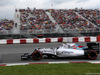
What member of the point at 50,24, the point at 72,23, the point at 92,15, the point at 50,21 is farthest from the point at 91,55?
the point at 92,15

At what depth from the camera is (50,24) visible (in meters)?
21.5

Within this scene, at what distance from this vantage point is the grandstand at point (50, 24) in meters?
16.6

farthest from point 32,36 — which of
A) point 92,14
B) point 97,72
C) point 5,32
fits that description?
point 92,14

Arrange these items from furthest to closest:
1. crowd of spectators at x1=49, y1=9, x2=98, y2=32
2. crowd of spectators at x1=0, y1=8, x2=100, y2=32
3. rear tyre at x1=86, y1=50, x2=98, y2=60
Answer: crowd of spectators at x1=49, y1=9, x2=98, y2=32
crowd of spectators at x1=0, y1=8, x2=100, y2=32
rear tyre at x1=86, y1=50, x2=98, y2=60

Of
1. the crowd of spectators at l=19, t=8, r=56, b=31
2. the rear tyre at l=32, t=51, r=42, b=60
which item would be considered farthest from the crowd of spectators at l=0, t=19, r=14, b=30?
the rear tyre at l=32, t=51, r=42, b=60

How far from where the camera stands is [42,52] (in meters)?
7.72

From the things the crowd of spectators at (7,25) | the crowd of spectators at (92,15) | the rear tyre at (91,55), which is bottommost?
the rear tyre at (91,55)

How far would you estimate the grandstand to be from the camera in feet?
54.5

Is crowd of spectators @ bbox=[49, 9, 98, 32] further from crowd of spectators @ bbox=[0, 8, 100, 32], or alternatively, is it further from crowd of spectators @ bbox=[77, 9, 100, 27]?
crowd of spectators @ bbox=[77, 9, 100, 27]

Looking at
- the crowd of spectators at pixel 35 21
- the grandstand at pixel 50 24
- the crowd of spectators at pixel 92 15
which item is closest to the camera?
the grandstand at pixel 50 24

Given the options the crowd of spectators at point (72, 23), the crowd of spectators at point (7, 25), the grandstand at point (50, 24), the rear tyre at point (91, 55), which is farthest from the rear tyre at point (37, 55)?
the crowd of spectators at point (72, 23)

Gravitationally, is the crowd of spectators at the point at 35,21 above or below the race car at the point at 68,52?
above

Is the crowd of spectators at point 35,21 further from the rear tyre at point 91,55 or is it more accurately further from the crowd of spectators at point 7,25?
the rear tyre at point 91,55

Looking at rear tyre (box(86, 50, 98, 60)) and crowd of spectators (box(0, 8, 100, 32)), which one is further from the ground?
crowd of spectators (box(0, 8, 100, 32))
